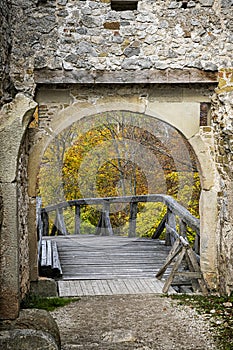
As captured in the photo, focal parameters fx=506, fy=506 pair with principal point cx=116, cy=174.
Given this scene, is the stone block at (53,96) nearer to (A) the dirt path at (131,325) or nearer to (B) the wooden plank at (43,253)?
(B) the wooden plank at (43,253)

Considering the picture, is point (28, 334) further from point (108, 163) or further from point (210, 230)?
point (108, 163)

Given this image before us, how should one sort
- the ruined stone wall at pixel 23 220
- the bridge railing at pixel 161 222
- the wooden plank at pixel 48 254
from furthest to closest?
1. the bridge railing at pixel 161 222
2. the wooden plank at pixel 48 254
3. the ruined stone wall at pixel 23 220

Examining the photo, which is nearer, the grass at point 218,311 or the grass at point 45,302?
the grass at point 218,311

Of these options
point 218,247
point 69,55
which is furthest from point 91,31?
point 218,247

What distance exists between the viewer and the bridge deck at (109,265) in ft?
20.6

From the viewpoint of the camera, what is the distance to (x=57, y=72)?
5.75 m

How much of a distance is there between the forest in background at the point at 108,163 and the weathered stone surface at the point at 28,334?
1120 cm

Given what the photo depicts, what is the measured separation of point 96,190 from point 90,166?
732 millimetres

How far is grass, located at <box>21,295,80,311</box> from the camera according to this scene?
533 centimetres

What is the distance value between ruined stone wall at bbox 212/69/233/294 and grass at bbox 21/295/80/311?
1.74 m

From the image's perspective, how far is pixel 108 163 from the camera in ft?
49.5

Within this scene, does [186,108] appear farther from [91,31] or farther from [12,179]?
[12,179]

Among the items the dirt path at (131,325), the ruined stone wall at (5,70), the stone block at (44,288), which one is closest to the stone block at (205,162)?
the dirt path at (131,325)

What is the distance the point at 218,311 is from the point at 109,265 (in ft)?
8.98
